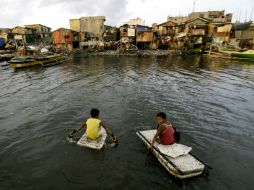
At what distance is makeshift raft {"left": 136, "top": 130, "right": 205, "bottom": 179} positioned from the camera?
624 centimetres

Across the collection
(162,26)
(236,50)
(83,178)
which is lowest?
(83,178)

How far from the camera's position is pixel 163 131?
287 inches

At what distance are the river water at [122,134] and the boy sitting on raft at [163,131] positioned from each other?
860 mm

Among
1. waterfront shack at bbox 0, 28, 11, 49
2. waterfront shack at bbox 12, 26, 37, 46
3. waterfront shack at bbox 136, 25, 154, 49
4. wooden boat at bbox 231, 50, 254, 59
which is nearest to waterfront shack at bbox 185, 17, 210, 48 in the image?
waterfront shack at bbox 136, 25, 154, 49

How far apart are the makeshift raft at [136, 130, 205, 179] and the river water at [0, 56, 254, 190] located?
300mm

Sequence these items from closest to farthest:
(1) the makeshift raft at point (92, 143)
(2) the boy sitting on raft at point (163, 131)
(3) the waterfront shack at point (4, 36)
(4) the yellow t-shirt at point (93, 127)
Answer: (2) the boy sitting on raft at point (163, 131) < (1) the makeshift raft at point (92, 143) < (4) the yellow t-shirt at point (93, 127) < (3) the waterfront shack at point (4, 36)

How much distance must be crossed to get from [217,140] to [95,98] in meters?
9.45

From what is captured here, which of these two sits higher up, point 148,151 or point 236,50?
point 236,50

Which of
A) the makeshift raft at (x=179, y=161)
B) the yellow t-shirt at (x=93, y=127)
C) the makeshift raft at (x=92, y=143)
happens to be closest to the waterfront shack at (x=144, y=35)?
the makeshift raft at (x=92, y=143)

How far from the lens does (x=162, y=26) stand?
65.6 m

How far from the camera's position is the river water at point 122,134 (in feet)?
22.0

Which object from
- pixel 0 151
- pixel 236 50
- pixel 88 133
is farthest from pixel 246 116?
pixel 236 50

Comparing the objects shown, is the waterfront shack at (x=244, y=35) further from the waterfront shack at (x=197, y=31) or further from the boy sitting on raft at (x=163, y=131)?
the boy sitting on raft at (x=163, y=131)

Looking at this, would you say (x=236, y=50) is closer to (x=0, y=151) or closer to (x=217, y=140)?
(x=217, y=140)
